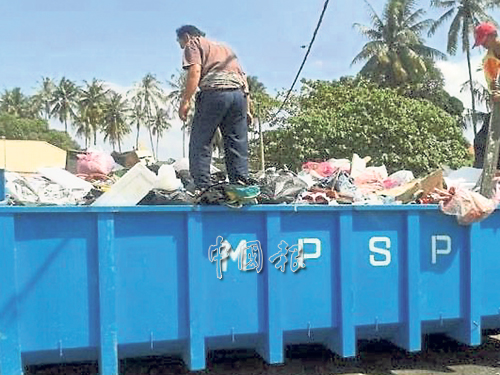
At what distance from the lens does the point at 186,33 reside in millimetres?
4090

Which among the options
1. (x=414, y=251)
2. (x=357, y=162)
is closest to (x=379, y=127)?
(x=357, y=162)

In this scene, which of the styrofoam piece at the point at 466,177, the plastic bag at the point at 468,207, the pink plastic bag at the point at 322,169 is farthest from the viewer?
the pink plastic bag at the point at 322,169

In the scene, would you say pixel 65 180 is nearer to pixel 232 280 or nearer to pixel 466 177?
pixel 232 280

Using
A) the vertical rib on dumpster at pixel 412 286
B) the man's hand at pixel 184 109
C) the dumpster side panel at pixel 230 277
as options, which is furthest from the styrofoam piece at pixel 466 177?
the man's hand at pixel 184 109

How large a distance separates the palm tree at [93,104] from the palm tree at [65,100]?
164 centimetres

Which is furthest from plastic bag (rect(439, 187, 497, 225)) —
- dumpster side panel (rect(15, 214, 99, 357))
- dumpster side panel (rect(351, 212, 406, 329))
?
dumpster side panel (rect(15, 214, 99, 357))

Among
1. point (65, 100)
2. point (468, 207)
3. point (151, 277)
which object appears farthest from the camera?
point (65, 100)

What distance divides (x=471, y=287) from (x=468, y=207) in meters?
0.56

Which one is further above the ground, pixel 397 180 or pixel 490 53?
pixel 490 53

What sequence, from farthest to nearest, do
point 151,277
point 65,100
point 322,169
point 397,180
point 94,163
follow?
point 65,100
point 322,169
point 397,180
point 94,163
point 151,277

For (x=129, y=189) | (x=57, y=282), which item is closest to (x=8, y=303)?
(x=57, y=282)

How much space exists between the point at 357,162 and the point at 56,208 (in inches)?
111

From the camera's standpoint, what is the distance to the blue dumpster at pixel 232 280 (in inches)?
131

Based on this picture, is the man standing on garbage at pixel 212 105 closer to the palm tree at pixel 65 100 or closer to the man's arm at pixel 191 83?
the man's arm at pixel 191 83
